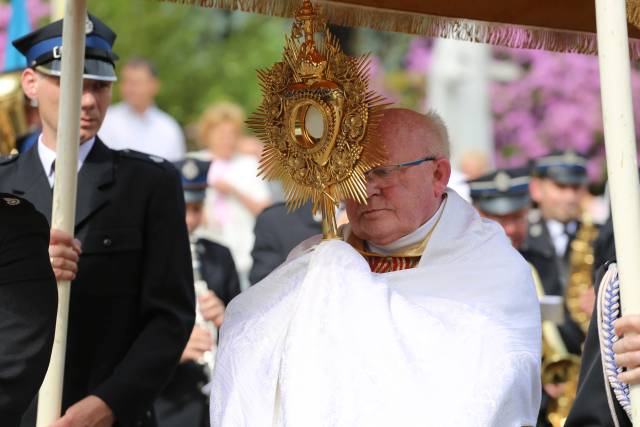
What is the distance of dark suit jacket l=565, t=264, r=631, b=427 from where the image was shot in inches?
168

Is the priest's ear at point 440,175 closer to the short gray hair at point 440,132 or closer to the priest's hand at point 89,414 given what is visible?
the short gray hair at point 440,132

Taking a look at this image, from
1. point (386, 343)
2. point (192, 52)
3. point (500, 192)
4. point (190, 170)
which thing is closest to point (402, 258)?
point (386, 343)

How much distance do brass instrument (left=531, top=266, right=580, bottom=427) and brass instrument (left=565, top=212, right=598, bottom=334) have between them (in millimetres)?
383

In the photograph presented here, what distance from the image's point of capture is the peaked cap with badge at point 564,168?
433 inches

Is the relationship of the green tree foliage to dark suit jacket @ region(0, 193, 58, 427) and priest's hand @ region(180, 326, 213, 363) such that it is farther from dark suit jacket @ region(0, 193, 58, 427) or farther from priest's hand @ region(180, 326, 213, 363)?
dark suit jacket @ region(0, 193, 58, 427)

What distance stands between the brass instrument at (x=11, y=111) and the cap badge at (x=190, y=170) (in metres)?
0.93

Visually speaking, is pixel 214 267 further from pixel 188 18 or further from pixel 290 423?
pixel 188 18

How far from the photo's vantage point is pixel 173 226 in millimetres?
5582

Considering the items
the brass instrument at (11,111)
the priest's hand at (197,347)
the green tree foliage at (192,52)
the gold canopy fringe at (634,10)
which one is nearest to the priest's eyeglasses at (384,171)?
the gold canopy fringe at (634,10)

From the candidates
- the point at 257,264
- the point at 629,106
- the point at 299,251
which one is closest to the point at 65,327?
the point at 299,251

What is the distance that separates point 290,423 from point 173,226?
4.40 feet

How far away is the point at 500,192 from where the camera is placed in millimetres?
9102

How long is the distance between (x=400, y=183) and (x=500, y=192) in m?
4.22

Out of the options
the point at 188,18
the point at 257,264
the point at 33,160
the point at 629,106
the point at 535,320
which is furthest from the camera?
the point at 188,18
